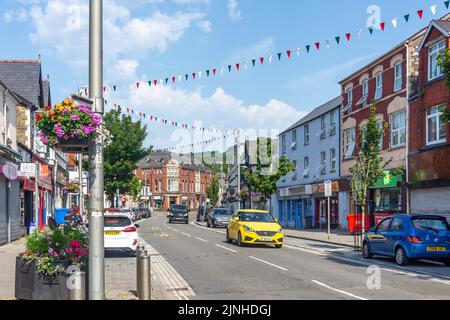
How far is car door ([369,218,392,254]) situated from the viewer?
17.9 m

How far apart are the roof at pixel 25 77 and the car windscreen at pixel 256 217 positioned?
15.9 m

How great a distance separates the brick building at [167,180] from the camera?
116 meters

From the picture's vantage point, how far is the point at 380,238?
1814 cm

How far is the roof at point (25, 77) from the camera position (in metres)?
32.3

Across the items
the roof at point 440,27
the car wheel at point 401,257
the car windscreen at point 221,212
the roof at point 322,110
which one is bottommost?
the car windscreen at point 221,212

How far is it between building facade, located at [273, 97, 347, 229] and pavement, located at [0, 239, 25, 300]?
914 inches

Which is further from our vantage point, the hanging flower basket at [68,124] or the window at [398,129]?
the window at [398,129]

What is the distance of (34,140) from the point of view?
3275 centimetres

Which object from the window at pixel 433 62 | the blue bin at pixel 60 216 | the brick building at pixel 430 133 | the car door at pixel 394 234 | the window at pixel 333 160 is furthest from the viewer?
the window at pixel 333 160

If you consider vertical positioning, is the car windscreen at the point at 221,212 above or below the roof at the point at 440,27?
below

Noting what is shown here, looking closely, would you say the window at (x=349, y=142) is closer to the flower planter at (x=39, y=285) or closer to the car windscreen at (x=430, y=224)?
the car windscreen at (x=430, y=224)

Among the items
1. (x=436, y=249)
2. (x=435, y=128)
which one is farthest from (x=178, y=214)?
(x=436, y=249)

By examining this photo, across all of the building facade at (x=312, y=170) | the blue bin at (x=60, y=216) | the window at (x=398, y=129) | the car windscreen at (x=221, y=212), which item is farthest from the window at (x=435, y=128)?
the blue bin at (x=60, y=216)

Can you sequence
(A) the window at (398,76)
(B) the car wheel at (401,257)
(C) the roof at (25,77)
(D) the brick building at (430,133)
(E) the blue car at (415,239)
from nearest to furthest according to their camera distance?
(E) the blue car at (415,239)
(B) the car wheel at (401,257)
(D) the brick building at (430,133)
(A) the window at (398,76)
(C) the roof at (25,77)
